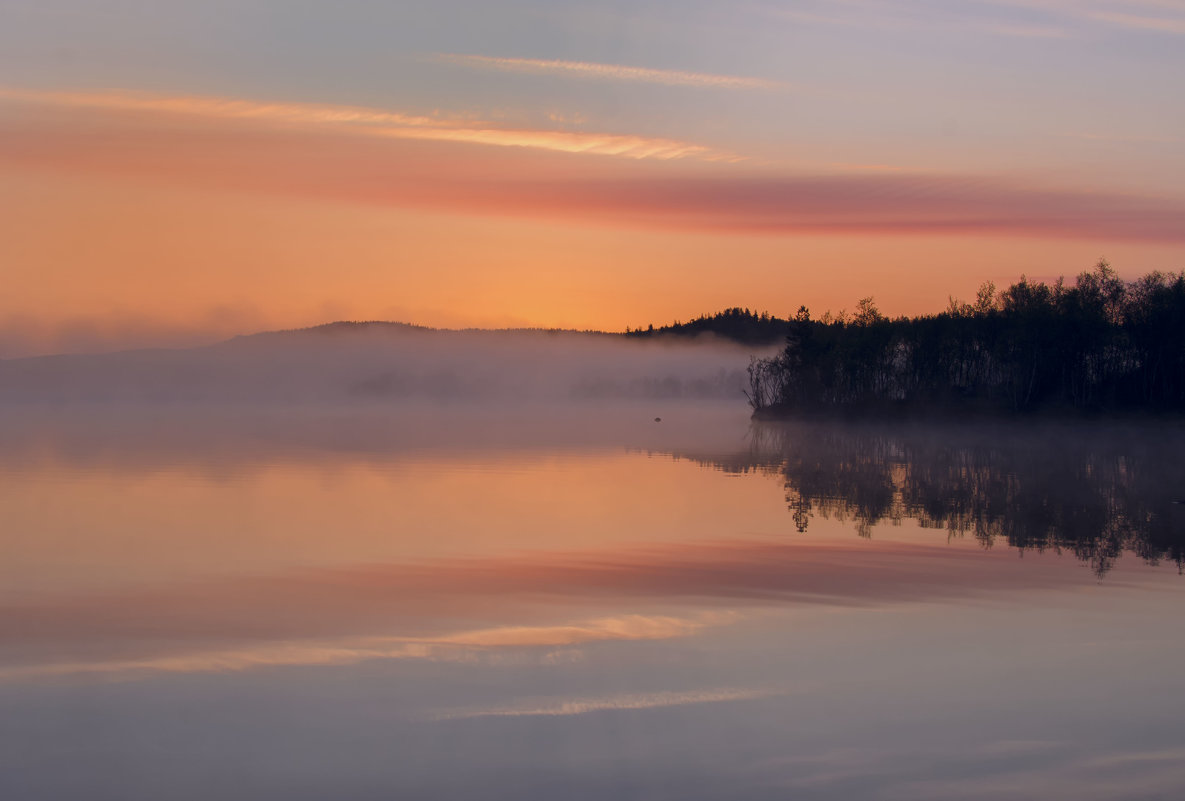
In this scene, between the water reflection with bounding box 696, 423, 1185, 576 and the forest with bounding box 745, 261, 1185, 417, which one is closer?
the water reflection with bounding box 696, 423, 1185, 576

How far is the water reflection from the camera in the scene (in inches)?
1033

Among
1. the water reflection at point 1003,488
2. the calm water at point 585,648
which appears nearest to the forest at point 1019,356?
the water reflection at point 1003,488

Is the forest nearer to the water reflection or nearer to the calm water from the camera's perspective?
the water reflection

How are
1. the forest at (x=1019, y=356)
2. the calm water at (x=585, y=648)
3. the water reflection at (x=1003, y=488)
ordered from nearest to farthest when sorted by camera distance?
the calm water at (x=585, y=648) → the water reflection at (x=1003, y=488) → the forest at (x=1019, y=356)

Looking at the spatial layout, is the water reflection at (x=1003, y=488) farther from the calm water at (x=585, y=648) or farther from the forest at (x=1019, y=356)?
the forest at (x=1019, y=356)

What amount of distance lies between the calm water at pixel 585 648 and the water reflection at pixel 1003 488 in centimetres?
30

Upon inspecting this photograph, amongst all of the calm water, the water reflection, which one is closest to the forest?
the water reflection

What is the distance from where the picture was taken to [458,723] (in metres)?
11.3

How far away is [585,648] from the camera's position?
14.5m

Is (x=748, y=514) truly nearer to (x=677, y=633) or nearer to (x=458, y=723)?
(x=677, y=633)

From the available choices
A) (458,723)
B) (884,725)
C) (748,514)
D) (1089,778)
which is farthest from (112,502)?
(1089,778)

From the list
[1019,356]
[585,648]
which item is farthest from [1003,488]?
[1019,356]

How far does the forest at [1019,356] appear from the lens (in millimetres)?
108188

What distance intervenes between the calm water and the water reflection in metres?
0.30
